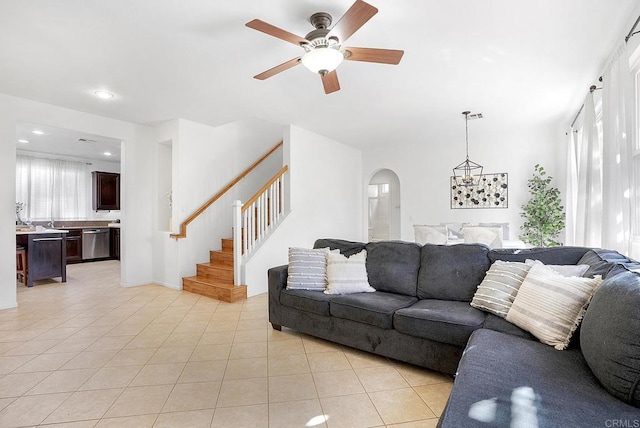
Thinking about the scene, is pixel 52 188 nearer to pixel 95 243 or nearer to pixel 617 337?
pixel 95 243

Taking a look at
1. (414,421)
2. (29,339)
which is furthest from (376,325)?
(29,339)

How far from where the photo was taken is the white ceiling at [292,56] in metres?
2.23

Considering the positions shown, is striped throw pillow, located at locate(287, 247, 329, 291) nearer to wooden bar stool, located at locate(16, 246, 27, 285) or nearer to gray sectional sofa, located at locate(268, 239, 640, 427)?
gray sectional sofa, located at locate(268, 239, 640, 427)

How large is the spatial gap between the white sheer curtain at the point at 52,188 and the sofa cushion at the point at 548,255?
29.7ft

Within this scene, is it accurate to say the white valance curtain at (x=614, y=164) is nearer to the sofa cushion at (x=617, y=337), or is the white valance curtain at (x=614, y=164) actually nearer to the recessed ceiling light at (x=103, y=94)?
the sofa cushion at (x=617, y=337)

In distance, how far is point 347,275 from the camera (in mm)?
2910

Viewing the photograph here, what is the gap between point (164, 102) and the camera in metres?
4.05

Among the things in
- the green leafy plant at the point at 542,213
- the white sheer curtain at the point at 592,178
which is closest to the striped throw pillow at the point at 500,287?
the white sheer curtain at the point at 592,178

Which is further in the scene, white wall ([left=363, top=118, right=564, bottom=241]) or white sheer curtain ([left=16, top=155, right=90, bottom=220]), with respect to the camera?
white sheer curtain ([left=16, top=155, right=90, bottom=220])

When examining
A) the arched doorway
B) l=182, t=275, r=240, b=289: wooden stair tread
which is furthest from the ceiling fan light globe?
the arched doorway

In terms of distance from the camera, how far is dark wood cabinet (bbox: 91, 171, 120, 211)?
786 centimetres

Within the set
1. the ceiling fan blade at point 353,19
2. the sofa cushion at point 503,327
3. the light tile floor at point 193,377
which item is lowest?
the light tile floor at point 193,377

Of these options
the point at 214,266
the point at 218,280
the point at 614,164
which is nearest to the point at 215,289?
the point at 218,280

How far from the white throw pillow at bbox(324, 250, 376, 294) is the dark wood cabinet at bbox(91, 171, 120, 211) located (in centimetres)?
740
